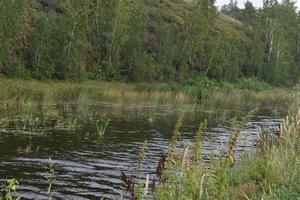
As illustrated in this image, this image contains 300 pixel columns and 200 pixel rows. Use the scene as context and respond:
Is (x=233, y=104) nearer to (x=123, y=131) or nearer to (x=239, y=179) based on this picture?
(x=123, y=131)

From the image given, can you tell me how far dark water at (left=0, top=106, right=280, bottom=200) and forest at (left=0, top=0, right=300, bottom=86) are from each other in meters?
15.2

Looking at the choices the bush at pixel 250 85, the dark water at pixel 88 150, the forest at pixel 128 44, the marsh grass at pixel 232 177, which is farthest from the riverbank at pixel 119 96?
the marsh grass at pixel 232 177

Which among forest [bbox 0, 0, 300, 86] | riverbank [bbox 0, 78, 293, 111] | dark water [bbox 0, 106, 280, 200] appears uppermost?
forest [bbox 0, 0, 300, 86]

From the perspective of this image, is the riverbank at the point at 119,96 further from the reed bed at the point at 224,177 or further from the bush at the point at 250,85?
the reed bed at the point at 224,177

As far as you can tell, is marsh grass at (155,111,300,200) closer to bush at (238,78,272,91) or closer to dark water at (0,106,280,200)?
dark water at (0,106,280,200)

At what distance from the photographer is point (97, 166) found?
15.7 m

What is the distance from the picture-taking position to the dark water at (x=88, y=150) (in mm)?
12953

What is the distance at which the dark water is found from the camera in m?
13.0

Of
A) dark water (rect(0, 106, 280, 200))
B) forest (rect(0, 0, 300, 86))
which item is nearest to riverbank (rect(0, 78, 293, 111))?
forest (rect(0, 0, 300, 86))

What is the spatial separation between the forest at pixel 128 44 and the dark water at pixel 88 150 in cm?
1516

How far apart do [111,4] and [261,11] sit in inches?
1887

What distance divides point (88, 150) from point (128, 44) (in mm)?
36866

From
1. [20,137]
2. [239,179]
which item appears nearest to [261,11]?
A: [20,137]

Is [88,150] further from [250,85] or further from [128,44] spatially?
[250,85]
